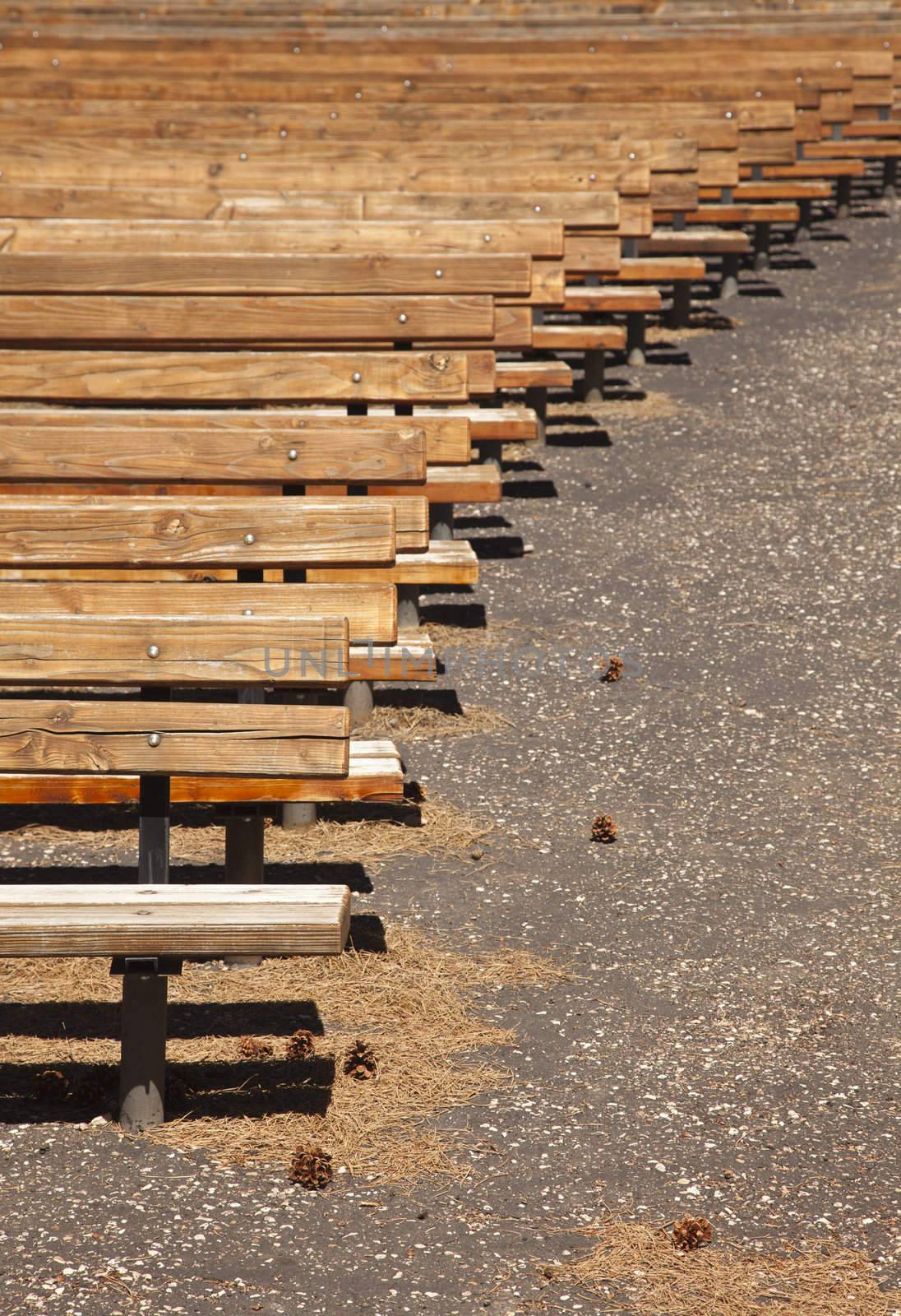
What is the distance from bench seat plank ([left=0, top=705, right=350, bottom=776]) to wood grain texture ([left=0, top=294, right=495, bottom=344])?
10.1ft

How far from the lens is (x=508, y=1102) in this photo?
3674 millimetres

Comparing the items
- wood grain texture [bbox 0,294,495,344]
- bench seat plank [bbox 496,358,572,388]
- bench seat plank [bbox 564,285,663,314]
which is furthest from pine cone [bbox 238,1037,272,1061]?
bench seat plank [bbox 564,285,663,314]

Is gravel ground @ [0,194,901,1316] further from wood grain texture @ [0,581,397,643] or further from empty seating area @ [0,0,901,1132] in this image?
wood grain texture @ [0,581,397,643]

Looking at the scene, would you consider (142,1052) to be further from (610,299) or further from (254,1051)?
(610,299)

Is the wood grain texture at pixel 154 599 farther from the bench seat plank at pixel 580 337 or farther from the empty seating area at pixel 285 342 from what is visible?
the bench seat plank at pixel 580 337

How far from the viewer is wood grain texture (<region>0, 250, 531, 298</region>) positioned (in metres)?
6.78

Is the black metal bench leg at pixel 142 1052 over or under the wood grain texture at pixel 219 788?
under

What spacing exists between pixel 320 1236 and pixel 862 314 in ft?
28.5

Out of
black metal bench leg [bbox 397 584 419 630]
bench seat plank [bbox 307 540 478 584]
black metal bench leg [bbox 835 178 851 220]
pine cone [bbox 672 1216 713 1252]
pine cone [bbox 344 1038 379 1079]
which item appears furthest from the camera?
black metal bench leg [bbox 835 178 851 220]

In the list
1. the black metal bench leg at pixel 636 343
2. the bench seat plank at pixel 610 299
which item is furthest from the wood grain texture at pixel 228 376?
the black metal bench leg at pixel 636 343

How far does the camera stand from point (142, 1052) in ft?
11.4

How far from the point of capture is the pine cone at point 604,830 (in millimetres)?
5012

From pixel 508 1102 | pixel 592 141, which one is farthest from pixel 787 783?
pixel 592 141

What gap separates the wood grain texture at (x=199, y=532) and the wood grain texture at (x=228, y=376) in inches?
54.1
